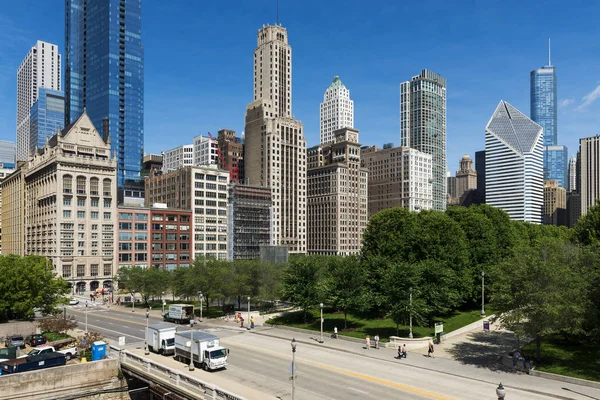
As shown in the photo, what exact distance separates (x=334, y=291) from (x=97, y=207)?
87625 mm

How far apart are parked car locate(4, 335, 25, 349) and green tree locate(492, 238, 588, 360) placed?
51.5 m

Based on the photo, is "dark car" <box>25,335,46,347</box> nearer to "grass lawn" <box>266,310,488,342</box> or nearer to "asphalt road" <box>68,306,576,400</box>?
"asphalt road" <box>68,306,576,400</box>

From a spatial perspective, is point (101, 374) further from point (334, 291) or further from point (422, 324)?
point (422, 324)

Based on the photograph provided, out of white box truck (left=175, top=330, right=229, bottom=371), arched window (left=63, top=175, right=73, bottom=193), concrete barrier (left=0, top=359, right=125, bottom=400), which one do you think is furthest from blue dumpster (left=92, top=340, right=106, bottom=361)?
arched window (left=63, top=175, right=73, bottom=193)

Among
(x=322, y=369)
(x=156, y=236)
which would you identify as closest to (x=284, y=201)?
(x=156, y=236)

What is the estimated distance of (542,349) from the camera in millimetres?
49969

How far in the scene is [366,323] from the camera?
222 ft

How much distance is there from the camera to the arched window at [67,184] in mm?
123750

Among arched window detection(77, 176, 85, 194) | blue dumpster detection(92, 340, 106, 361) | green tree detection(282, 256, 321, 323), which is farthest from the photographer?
arched window detection(77, 176, 85, 194)

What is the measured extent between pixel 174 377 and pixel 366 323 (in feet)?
114

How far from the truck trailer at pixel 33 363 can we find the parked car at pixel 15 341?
476 inches

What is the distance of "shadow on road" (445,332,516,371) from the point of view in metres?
46.6

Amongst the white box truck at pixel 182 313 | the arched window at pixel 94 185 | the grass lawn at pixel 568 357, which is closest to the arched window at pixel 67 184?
the arched window at pixel 94 185

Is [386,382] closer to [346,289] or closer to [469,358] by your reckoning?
[469,358]
